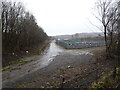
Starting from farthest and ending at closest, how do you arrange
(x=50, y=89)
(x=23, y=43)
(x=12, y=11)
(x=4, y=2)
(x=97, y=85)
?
(x=23, y=43), (x=12, y=11), (x=4, y=2), (x=50, y=89), (x=97, y=85)

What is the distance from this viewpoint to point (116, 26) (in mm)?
18547

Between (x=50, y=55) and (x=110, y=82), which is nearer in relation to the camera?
(x=110, y=82)

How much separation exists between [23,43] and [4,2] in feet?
41.0

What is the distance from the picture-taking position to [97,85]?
26.2ft

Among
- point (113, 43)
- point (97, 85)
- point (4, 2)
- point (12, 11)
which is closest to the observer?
point (97, 85)

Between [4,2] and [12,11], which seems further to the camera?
[12,11]

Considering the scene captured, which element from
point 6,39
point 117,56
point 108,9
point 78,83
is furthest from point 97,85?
point 6,39

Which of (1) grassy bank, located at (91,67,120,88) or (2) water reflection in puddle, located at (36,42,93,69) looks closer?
(1) grassy bank, located at (91,67,120,88)

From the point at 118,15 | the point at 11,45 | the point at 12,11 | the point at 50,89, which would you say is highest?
the point at 12,11

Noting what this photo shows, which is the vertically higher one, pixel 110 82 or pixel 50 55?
pixel 110 82

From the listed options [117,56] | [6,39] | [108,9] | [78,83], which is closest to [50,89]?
[78,83]

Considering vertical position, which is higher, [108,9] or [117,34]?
[108,9]

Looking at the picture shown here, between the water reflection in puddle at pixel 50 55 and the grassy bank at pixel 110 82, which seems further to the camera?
the water reflection in puddle at pixel 50 55

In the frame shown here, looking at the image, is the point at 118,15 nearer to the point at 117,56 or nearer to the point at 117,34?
the point at 117,34
